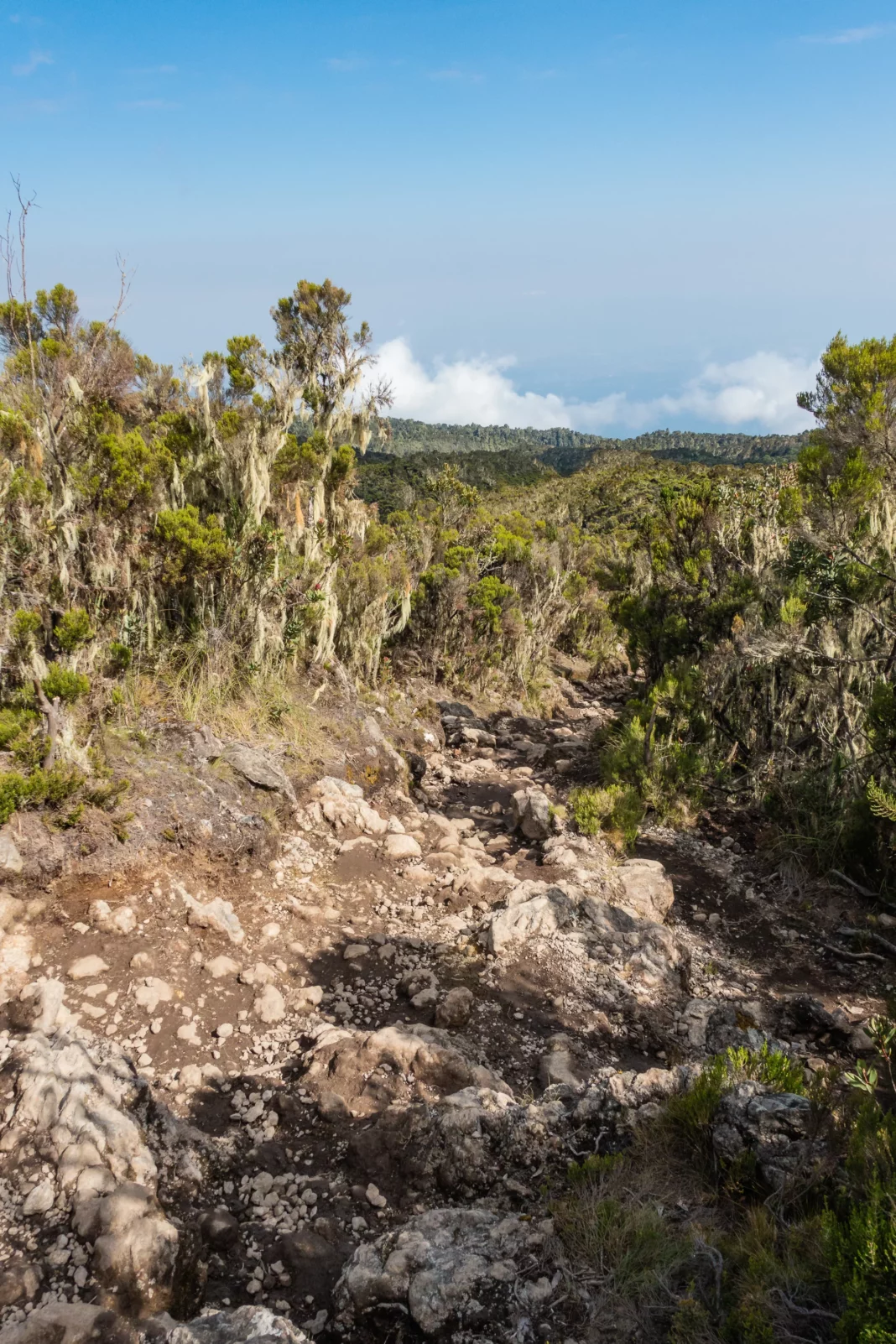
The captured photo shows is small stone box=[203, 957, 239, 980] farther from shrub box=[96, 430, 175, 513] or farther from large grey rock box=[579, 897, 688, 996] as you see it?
shrub box=[96, 430, 175, 513]

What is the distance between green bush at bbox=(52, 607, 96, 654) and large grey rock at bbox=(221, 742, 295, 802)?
1.61 m

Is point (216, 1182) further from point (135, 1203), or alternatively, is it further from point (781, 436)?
point (781, 436)

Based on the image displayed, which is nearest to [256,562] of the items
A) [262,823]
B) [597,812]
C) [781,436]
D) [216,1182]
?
[262,823]

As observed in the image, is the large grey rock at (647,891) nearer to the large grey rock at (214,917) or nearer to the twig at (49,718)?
the large grey rock at (214,917)

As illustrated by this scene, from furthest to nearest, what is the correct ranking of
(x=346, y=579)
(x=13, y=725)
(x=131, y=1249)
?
(x=346, y=579) → (x=13, y=725) → (x=131, y=1249)

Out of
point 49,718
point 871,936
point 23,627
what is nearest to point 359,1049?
point 49,718

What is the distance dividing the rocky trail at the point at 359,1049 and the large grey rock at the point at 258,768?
0.18 ft

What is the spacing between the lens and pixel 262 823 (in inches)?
227

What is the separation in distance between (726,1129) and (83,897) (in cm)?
405

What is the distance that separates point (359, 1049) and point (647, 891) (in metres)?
3.16

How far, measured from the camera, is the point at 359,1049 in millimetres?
3855

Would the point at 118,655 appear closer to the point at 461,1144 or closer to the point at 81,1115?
the point at 81,1115

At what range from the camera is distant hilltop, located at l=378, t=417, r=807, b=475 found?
72375 mm

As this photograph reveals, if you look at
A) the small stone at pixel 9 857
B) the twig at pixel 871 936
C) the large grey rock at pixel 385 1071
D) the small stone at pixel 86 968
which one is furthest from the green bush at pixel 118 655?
the twig at pixel 871 936
